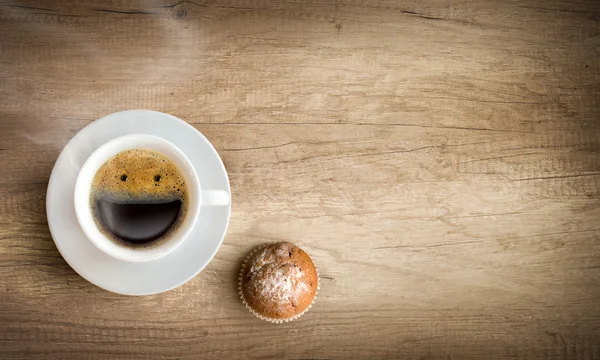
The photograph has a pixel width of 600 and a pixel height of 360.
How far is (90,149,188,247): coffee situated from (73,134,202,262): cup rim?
0.07 ft

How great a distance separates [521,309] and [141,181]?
39.6 inches

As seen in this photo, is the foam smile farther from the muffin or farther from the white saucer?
the muffin

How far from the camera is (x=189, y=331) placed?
1423 millimetres

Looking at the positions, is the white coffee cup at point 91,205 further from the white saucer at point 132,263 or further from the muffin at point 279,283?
the muffin at point 279,283

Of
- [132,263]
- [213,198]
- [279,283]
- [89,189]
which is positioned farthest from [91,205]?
[279,283]

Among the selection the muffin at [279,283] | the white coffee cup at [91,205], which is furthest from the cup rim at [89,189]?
the muffin at [279,283]

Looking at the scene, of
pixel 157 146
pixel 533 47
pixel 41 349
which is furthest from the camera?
pixel 533 47

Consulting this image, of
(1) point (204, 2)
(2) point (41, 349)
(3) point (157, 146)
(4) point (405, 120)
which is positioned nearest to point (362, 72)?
(4) point (405, 120)

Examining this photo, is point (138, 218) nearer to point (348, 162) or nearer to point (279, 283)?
point (279, 283)

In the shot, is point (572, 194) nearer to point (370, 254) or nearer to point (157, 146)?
point (370, 254)

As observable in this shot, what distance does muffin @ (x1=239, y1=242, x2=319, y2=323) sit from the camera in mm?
1342

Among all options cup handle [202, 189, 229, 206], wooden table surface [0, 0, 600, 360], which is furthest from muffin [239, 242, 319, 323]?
cup handle [202, 189, 229, 206]

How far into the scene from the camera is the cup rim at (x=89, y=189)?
119cm

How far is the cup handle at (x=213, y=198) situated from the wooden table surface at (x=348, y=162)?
162 millimetres
